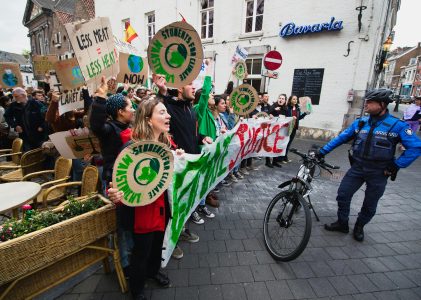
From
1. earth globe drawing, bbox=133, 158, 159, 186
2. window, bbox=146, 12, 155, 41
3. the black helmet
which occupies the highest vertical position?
window, bbox=146, 12, 155, 41

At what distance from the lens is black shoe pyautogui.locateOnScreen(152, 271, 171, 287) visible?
239 cm

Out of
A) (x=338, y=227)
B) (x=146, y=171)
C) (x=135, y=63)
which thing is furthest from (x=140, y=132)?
(x=338, y=227)

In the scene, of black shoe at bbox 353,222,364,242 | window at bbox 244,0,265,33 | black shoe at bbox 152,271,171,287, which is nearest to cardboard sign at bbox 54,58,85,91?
black shoe at bbox 152,271,171,287

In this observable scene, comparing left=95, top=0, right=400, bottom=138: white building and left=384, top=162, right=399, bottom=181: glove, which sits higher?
left=95, top=0, right=400, bottom=138: white building

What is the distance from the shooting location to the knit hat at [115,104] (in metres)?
2.38

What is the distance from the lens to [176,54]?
2686mm

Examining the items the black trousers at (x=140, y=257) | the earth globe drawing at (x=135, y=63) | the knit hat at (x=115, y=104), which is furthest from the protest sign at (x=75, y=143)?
the black trousers at (x=140, y=257)

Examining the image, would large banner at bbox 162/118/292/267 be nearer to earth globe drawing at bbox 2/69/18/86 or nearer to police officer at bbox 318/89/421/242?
police officer at bbox 318/89/421/242

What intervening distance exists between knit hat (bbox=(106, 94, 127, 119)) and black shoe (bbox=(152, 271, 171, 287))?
1.76m

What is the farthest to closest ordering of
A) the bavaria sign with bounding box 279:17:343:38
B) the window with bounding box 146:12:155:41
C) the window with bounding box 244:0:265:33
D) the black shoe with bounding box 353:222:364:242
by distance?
the window with bounding box 146:12:155:41 → the window with bounding box 244:0:265:33 → the bavaria sign with bounding box 279:17:343:38 → the black shoe with bounding box 353:222:364:242

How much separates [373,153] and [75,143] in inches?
158

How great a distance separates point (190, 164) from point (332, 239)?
242 centimetres

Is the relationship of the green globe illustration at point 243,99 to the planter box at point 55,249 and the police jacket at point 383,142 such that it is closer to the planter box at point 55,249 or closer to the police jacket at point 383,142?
the police jacket at point 383,142

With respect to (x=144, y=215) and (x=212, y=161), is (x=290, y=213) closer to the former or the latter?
(x=212, y=161)
